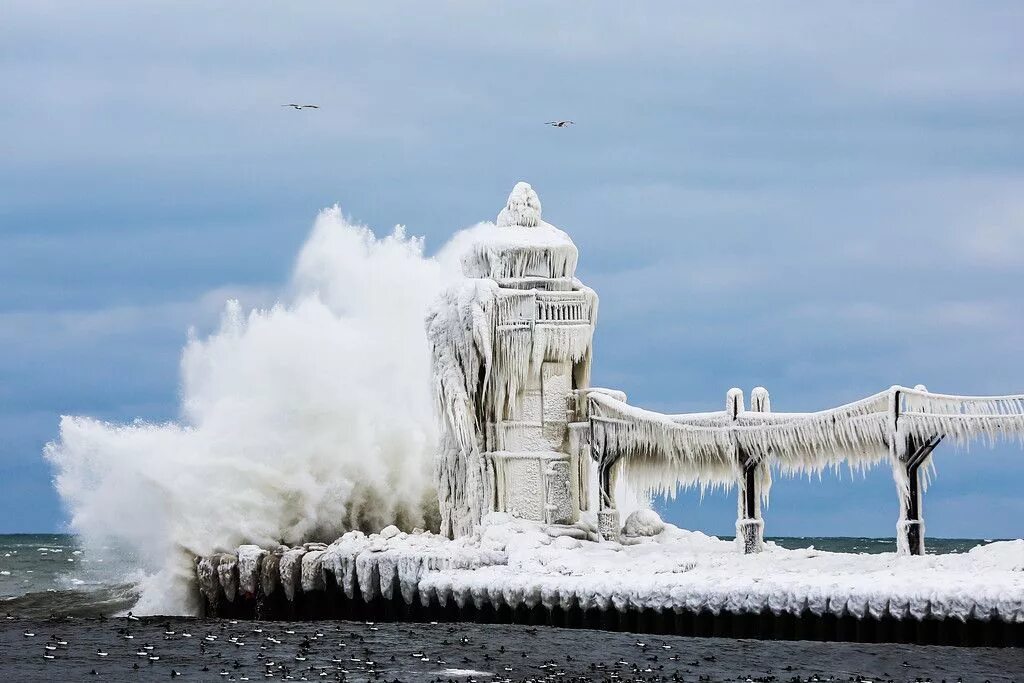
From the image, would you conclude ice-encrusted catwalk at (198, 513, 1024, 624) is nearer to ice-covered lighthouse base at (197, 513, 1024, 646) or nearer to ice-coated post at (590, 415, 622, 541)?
ice-covered lighthouse base at (197, 513, 1024, 646)

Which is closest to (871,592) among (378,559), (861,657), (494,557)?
(861,657)

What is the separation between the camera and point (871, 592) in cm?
3753

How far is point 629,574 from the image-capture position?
4169cm

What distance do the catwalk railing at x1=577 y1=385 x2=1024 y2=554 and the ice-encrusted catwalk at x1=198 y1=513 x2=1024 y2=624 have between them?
1.32 m

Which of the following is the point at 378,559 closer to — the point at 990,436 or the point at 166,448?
the point at 166,448

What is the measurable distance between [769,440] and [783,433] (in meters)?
0.43

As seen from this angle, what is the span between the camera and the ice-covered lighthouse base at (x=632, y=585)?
37.2 m

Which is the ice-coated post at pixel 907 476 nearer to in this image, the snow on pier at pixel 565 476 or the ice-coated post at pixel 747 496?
the snow on pier at pixel 565 476

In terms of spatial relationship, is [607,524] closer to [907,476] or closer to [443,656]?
[907,476]

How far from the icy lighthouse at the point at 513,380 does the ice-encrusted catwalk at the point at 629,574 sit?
1.14 m

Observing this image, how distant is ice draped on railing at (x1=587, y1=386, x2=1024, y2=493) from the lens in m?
41.5

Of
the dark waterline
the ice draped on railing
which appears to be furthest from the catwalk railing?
the dark waterline

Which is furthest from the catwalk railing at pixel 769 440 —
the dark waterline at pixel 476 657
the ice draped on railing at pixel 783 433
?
the dark waterline at pixel 476 657

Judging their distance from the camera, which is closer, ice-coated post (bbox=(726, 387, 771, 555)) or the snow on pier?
the snow on pier
